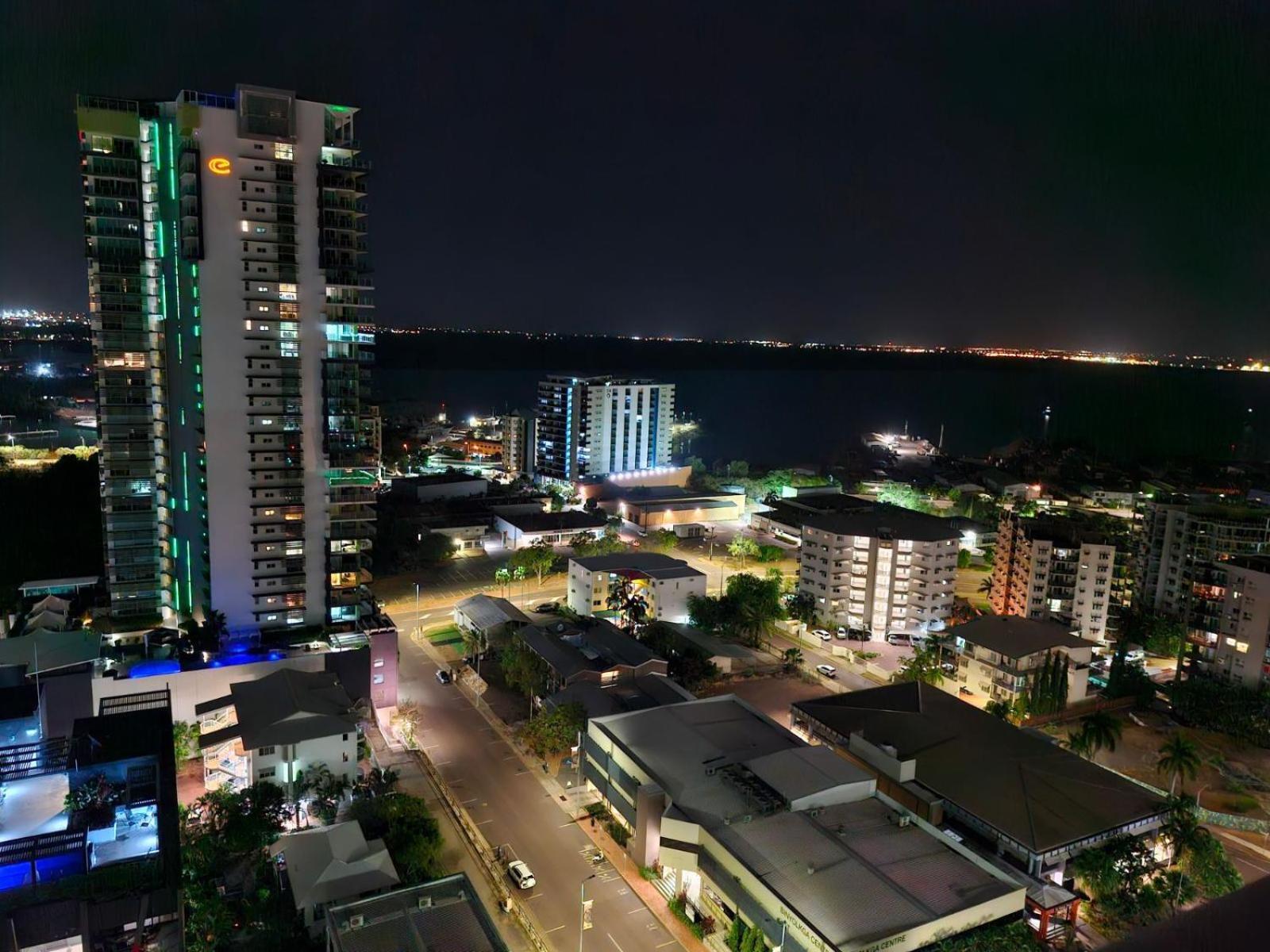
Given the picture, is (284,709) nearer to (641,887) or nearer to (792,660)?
(641,887)

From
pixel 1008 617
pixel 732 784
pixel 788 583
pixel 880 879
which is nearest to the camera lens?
pixel 880 879

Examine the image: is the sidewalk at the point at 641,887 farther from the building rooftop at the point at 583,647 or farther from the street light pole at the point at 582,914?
the building rooftop at the point at 583,647

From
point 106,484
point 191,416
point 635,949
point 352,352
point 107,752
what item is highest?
point 352,352

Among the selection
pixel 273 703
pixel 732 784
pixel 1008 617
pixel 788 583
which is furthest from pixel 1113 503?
pixel 273 703

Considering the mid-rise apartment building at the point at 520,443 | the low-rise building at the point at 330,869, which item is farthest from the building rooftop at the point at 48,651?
the mid-rise apartment building at the point at 520,443

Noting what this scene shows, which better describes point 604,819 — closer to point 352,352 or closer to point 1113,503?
point 352,352

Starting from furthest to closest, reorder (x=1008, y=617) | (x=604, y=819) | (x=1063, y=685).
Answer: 1. (x=1008, y=617)
2. (x=1063, y=685)
3. (x=604, y=819)

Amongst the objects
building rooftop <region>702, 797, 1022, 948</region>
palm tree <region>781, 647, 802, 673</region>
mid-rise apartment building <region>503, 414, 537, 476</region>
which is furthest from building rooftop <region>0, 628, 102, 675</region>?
mid-rise apartment building <region>503, 414, 537, 476</region>
